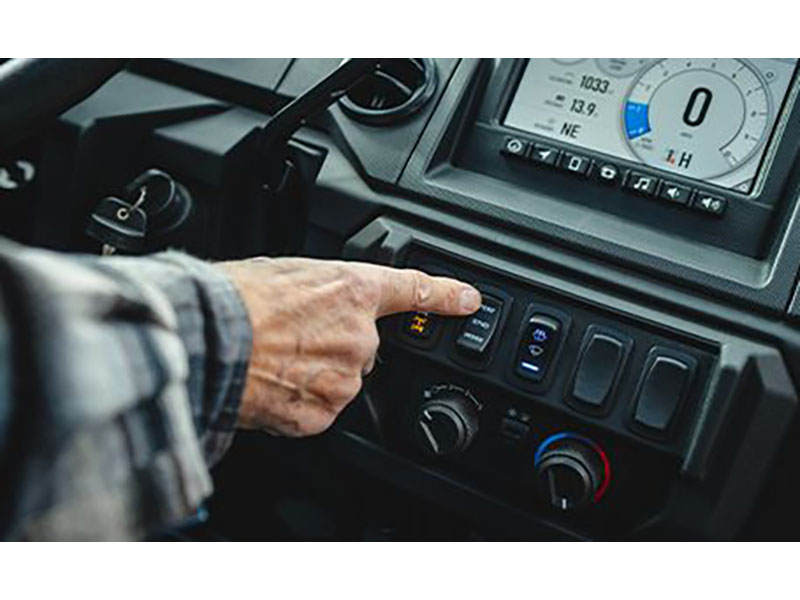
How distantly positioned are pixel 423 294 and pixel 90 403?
362mm

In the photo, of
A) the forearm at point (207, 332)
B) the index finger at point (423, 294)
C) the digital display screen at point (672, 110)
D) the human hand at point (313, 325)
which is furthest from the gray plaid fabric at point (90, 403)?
the digital display screen at point (672, 110)

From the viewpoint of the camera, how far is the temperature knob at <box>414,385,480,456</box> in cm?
81

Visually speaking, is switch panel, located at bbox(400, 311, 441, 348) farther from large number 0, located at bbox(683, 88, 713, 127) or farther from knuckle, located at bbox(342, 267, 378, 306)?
large number 0, located at bbox(683, 88, 713, 127)

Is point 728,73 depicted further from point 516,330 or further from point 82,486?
point 82,486

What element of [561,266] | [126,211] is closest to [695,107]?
[561,266]

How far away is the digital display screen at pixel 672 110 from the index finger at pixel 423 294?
18 cm

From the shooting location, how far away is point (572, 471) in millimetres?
773

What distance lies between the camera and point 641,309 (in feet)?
2.55

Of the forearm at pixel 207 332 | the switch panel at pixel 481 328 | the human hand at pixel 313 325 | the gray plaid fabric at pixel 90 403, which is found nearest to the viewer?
the gray plaid fabric at pixel 90 403

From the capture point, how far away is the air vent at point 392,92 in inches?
35.2

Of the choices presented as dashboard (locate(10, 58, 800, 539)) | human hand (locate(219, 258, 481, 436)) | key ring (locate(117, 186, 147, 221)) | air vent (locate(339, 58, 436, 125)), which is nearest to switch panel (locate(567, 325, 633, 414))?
dashboard (locate(10, 58, 800, 539))

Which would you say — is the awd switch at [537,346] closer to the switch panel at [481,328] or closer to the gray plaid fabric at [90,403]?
the switch panel at [481,328]

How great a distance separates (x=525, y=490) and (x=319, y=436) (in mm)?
209

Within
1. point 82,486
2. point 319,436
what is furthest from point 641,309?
point 82,486
